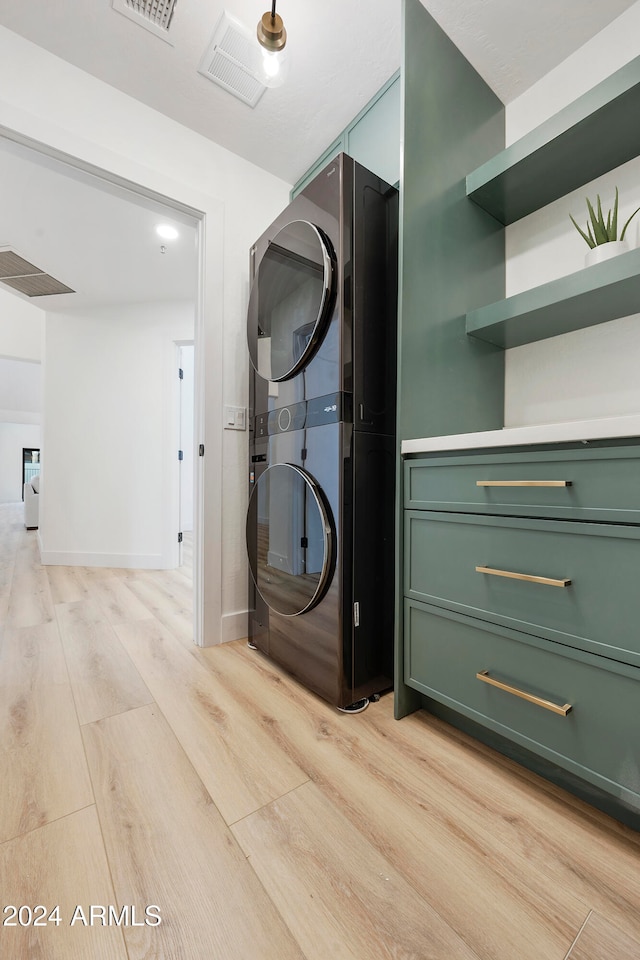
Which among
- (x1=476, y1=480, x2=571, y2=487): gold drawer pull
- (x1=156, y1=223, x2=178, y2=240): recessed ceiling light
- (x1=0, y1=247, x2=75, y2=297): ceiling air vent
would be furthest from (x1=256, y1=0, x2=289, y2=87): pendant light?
(x1=0, y1=247, x2=75, y2=297): ceiling air vent

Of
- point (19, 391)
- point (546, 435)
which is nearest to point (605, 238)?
point (546, 435)

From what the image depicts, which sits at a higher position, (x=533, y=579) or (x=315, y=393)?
(x=315, y=393)

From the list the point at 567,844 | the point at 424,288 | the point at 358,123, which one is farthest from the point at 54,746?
the point at 358,123

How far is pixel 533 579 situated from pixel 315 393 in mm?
873

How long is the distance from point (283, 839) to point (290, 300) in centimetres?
158

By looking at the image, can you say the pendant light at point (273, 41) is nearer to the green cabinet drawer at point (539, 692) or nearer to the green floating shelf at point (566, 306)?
the green floating shelf at point (566, 306)

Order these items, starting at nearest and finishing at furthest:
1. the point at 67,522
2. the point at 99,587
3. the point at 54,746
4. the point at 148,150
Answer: the point at 54,746 < the point at 148,150 < the point at 99,587 < the point at 67,522

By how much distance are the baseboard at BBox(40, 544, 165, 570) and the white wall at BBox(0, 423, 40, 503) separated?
32.0 ft

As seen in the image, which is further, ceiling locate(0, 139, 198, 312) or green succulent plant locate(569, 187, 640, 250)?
ceiling locate(0, 139, 198, 312)

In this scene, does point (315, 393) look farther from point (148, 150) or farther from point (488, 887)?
point (148, 150)

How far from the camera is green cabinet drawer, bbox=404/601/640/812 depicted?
0.77 metres

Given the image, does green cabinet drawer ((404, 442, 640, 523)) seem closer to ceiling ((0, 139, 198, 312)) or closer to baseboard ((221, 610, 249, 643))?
baseboard ((221, 610, 249, 643))

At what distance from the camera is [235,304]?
1.89m

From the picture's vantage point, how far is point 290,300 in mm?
1468
